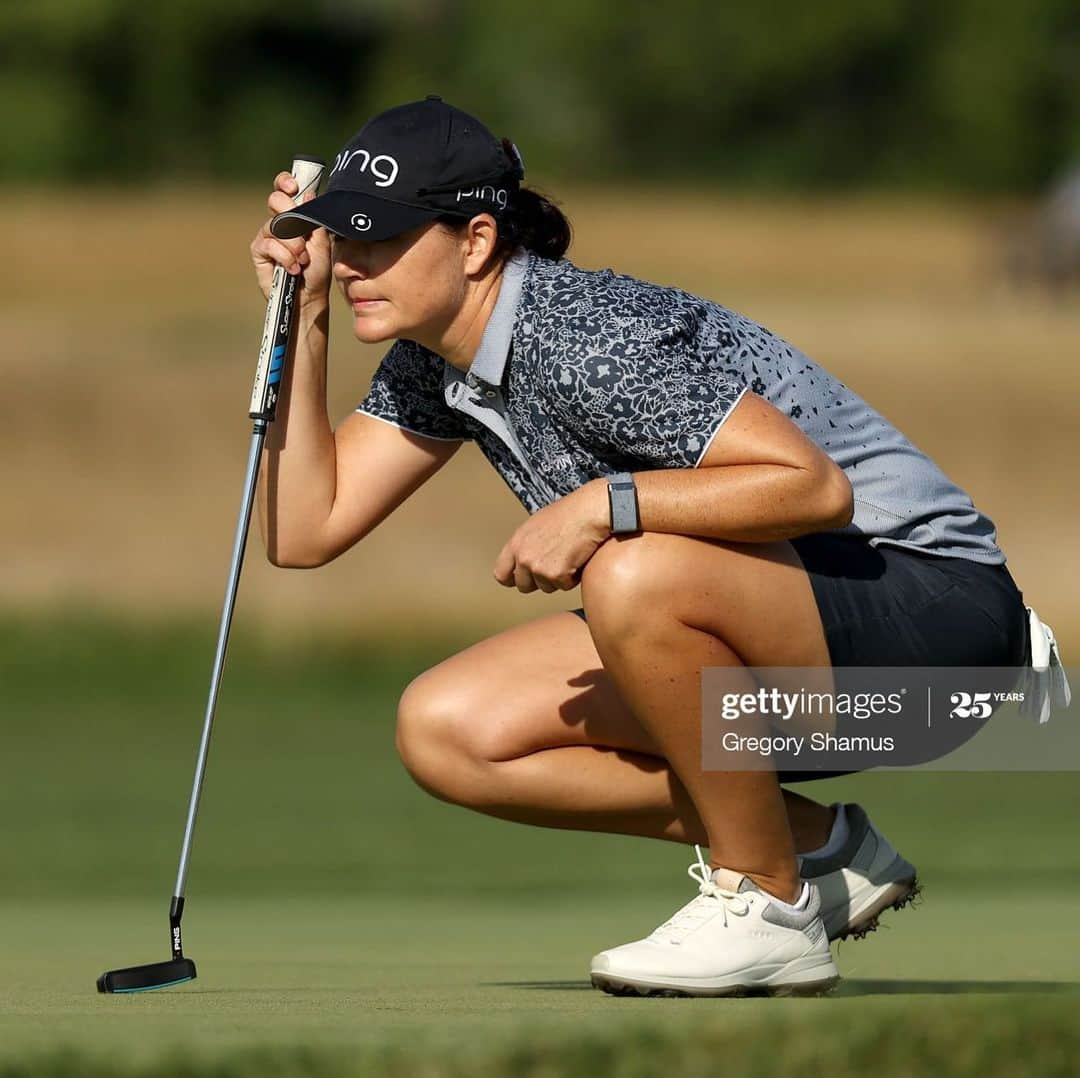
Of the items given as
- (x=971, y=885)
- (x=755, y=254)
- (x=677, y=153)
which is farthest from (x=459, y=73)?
(x=971, y=885)

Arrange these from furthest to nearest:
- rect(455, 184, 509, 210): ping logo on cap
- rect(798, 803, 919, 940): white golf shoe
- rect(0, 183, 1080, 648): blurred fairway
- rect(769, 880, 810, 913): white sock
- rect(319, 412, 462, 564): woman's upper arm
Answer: rect(0, 183, 1080, 648): blurred fairway < rect(319, 412, 462, 564): woman's upper arm < rect(798, 803, 919, 940): white golf shoe < rect(455, 184, 509, 210): ping logo on cap < rect(769, 880, 810, 913): white sock

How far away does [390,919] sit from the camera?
4.70m

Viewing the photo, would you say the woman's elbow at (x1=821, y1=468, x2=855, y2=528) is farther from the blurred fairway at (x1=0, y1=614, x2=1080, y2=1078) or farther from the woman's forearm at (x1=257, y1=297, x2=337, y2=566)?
the woman's forearm at (x1=257, y1=297, x2=337, y2=566)

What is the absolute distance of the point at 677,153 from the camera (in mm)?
25141

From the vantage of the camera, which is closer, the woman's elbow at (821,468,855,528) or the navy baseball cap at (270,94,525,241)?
the woman's elbow at (821,468,855,528)

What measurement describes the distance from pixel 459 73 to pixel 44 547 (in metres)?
10.2

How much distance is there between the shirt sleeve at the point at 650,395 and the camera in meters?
2.98

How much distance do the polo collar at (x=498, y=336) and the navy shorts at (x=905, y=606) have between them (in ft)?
1.58

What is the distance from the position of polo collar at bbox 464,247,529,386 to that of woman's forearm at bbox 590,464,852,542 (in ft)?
0.97

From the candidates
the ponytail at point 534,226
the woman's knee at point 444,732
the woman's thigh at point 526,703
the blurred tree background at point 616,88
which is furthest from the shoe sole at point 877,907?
the blurred tree background at point 616,88

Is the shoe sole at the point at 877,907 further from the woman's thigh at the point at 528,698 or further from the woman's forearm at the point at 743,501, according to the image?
the woman's forearm at the point at 743,501

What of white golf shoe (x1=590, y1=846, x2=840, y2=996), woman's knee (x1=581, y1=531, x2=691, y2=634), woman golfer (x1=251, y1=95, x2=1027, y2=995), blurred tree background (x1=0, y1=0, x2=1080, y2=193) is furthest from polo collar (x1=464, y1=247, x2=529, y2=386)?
blurred tree background (x1=0, y1=0, x2=1080, y2=193)

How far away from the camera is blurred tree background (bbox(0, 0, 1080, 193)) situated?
24766 mm

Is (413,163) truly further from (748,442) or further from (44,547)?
(44,547)
